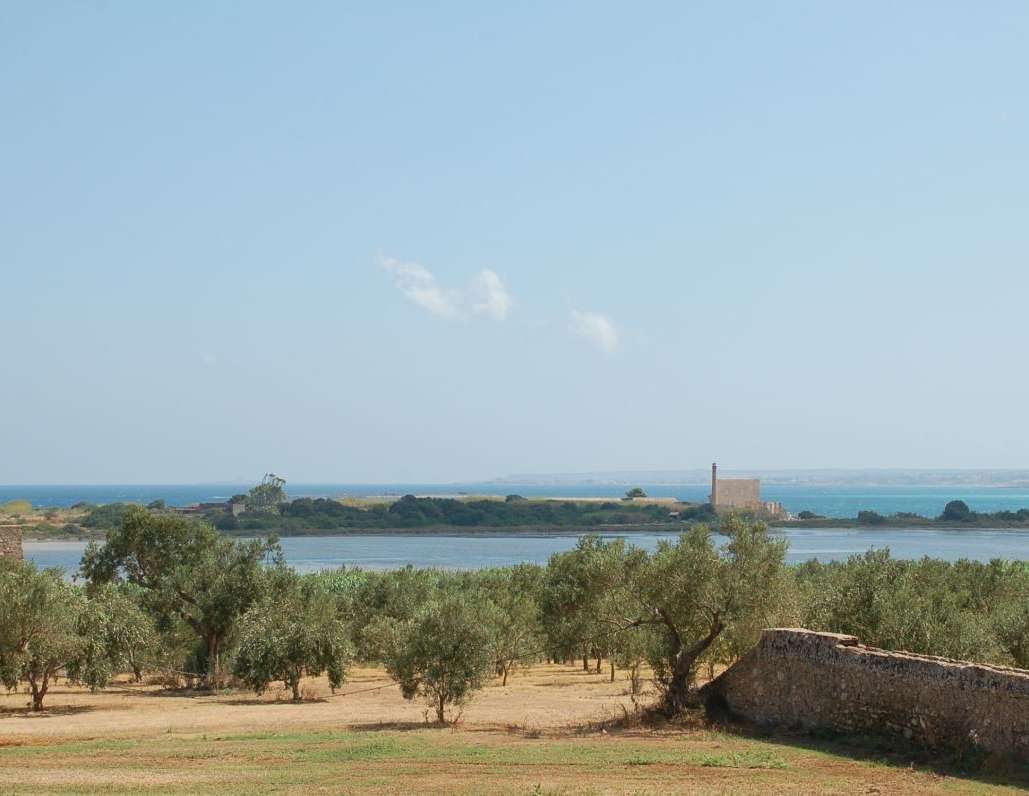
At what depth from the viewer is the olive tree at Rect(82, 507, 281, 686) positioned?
46.0 metres

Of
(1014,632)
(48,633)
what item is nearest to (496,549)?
(48,633)

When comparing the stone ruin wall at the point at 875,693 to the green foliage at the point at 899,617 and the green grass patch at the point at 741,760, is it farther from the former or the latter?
the green foliage at the point at 899,617

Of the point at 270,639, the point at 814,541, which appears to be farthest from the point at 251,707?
the point at 814,541

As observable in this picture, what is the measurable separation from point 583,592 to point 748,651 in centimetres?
2326

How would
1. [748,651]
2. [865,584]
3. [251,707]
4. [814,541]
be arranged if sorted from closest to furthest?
[748,651] < [865,584] < [251,707] < [814,541]

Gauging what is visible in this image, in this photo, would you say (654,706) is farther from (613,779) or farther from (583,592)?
(583,592)

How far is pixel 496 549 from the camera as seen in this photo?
168m

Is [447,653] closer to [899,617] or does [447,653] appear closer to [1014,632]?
[899,617]

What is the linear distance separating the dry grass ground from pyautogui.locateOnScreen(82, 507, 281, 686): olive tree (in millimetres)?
12932

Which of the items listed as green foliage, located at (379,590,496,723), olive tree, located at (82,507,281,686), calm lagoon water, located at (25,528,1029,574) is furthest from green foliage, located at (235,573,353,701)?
calm lagoon water, located at (25,528,1029,574)

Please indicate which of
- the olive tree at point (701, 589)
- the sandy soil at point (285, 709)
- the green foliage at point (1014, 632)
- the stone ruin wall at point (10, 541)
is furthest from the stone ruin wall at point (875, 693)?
the stone ruin wall at point (10, 541)

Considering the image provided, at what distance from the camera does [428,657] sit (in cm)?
2950

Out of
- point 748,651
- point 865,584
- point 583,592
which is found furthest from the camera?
point 583,592

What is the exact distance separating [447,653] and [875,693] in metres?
12.0
